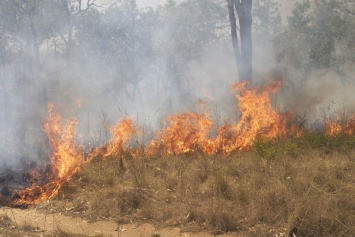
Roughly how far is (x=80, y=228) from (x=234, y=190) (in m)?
2.73

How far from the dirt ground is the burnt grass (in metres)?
0.15

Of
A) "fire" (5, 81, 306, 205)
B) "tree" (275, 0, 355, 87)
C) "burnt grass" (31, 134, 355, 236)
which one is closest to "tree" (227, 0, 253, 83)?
"fire" (5, 81, 306, 205)

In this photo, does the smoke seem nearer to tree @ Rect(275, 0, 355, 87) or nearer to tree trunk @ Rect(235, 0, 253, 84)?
tree @ Rect(275, 0, 355, 87)

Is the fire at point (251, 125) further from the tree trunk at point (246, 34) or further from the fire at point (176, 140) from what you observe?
the tree trunk at point (246, 34)

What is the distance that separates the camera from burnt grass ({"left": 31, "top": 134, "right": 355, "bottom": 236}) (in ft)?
15.8

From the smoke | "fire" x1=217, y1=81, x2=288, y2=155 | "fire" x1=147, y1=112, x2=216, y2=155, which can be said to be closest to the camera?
"fire" x1=147, y1=112, x2=216, y2=155

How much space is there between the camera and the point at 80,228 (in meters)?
5.53

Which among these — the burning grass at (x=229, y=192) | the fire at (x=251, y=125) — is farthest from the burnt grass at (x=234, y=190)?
the fire at (x=251, y=125)

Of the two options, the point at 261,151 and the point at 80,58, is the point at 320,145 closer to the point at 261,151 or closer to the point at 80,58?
the point at 261,151

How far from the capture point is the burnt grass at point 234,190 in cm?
482

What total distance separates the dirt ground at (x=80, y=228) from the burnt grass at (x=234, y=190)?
0.15 metres

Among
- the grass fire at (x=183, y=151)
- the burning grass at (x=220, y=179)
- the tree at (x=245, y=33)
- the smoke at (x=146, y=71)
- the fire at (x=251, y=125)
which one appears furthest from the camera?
the smoke at (x=146, y=71)

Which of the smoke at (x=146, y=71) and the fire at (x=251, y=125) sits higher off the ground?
the smoke at (x=146, y=71)

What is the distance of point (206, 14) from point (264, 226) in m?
23.5
